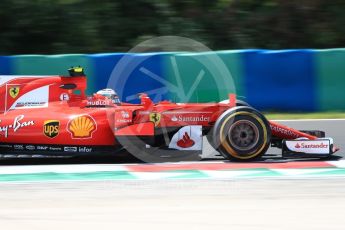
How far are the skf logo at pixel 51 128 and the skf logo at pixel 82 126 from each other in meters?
0.14

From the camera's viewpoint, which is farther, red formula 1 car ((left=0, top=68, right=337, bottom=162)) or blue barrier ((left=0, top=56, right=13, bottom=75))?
blue barrier ((left=0, top=56, right=13, bottom=75))

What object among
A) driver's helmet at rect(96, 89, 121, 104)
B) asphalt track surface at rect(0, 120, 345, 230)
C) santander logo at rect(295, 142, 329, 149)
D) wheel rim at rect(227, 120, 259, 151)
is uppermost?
driver's helmet at rect(96, 89, 121, 104)

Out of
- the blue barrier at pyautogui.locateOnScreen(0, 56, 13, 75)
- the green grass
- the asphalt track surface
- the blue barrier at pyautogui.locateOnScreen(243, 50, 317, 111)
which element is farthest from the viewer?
the blue barrier at pyautogui.locateOnScreen(243, 50, 317, 111)

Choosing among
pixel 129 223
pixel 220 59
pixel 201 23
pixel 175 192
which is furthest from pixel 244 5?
pixel 129 223

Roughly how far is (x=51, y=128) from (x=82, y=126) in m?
0.36

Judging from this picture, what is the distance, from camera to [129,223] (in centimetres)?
543

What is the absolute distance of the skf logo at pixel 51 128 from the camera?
8242mm

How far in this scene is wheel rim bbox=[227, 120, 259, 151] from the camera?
843 centimetres

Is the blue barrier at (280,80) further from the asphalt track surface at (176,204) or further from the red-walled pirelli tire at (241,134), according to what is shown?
the asphalt track surface at (176,204)

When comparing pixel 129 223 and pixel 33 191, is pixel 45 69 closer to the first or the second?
pixel 33 191

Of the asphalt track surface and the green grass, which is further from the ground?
the green grass

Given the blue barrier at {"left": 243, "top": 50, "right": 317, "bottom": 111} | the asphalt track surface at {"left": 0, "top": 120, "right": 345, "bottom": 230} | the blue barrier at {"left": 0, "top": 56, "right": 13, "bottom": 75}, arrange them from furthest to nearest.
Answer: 1. the blue barrier at {"left": 243, "top": 50, "right": 317, "bottom": 111}
2. the blue barrier at {"left": 0, "top": 56, "right": 13, "bottom": 75}
3. the asphalt track surface at {"left": 0, "top": 120, "right": 345, "bottom": 230}

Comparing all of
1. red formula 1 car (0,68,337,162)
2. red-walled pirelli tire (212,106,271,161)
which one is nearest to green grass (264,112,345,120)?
red formula 1 car (0,68,337,162)

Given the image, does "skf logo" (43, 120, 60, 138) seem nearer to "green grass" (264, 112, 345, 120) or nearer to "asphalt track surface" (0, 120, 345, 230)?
"asphalt track surface" (0, 120, 345, 230)
